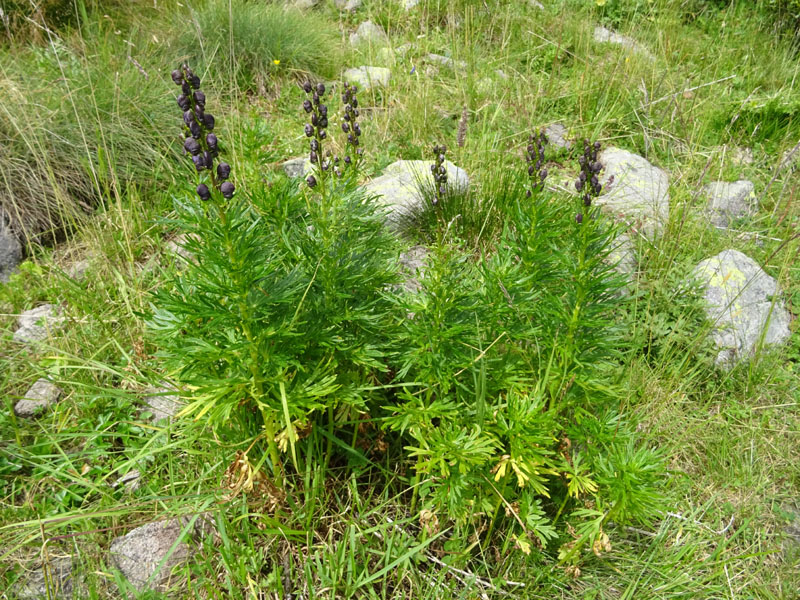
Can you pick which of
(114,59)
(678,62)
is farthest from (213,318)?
(678,62)

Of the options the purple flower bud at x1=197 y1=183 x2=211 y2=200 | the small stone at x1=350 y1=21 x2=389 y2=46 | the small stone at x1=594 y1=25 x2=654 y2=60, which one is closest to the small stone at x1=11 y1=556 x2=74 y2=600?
the purple flower bud at x1=197 y1=183 x2=211 y2=200

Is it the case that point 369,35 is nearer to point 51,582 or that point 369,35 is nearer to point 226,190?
point 226,190

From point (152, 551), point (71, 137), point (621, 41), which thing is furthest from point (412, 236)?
point (621, 41)

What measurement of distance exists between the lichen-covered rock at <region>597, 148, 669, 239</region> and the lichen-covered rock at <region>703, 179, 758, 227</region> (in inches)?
13.0

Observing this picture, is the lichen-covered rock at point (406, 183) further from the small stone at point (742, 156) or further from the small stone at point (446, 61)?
the small stone at point (742, 156)

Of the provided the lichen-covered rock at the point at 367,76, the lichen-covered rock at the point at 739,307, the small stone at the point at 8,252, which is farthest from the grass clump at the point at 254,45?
the lichen-covered rock at the point at 739,307

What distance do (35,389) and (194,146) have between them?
2211 millimetres

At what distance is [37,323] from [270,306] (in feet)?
6.31

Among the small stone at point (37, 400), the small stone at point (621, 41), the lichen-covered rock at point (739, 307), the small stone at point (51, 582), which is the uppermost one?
the small stone at point (621, 41)

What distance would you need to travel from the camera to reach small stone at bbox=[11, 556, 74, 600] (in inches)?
81.9

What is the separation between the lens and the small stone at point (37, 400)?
111 inches

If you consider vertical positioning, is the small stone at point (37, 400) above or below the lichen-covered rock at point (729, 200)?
below

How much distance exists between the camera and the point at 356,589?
6.72ft

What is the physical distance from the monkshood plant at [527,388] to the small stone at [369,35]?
4576mm
